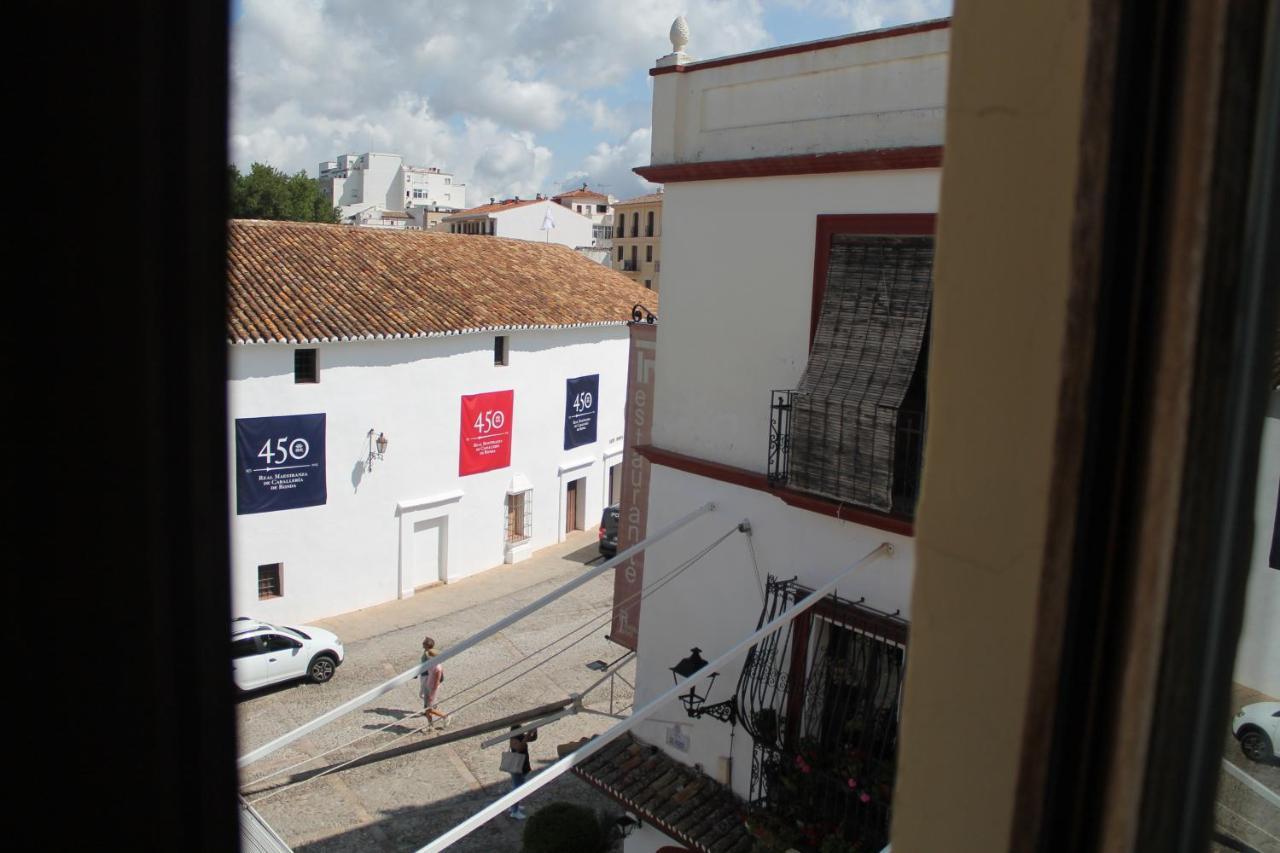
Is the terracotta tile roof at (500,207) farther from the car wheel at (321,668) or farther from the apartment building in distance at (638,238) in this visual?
the car wheel at (321,668)

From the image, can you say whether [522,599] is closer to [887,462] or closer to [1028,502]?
[887,462]

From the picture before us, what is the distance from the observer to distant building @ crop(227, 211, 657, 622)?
17.1 meters

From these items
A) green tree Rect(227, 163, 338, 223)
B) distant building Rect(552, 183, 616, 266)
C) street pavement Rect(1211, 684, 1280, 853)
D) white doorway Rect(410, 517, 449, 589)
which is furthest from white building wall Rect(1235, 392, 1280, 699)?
distant building Rect(552, 183, 616, 266)

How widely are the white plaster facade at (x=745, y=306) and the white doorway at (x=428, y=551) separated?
454 inches

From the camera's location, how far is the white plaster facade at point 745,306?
24.1 ft

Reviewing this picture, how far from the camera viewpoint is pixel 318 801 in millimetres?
12656

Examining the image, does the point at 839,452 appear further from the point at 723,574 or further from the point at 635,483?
the point at 635,483

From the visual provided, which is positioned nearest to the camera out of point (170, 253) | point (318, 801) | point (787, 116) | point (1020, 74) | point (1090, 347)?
point (170, 253)

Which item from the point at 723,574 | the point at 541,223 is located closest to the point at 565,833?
the point at 723,574

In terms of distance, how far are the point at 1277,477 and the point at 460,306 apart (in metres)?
20.0

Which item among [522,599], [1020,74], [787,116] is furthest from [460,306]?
[1020,74]

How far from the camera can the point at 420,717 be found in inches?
602

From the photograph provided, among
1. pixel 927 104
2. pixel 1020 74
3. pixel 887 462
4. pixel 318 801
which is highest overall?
pixel 927 104

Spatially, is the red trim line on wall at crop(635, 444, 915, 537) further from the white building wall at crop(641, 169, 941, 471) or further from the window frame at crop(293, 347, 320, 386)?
the window frame at crop(293, 347, 320, 386)
